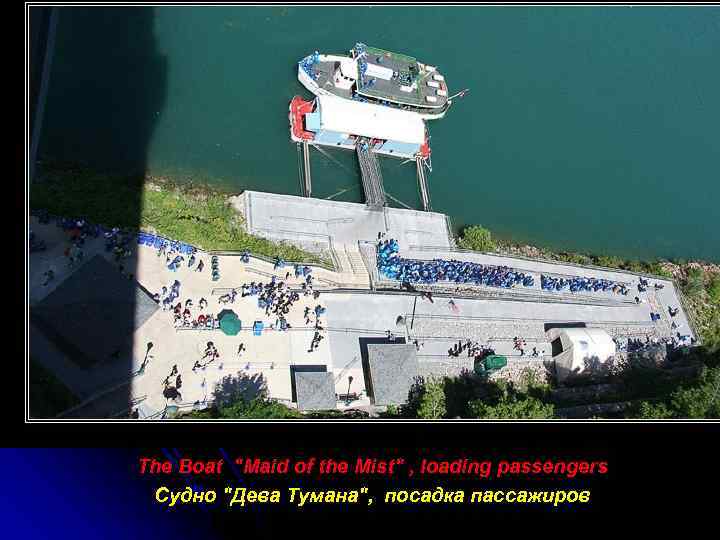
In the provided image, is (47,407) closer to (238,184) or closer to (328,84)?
(238,184)

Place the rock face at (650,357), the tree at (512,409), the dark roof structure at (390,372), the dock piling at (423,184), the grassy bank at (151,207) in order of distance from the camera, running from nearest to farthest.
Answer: the tree at (512,409) → the dark roof structure at (390,372) → the grassy bank at (151,207) → the rock face at (650,357) → the dock piling at (423,184)

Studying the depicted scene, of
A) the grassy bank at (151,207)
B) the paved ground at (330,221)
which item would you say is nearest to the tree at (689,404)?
the paved ground at (330,221)

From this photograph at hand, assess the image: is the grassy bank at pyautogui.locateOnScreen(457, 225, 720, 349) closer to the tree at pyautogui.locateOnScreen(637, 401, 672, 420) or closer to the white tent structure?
the white tent structure

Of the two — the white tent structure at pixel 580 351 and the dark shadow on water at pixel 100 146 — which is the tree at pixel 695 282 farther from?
the dark shadow on water at pixel 100 146

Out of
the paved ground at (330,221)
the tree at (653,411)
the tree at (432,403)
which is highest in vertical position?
the paved ground at (330,221)

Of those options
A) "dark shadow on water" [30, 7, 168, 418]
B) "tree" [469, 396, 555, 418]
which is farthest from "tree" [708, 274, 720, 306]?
"dark shadow on water" [30, 7, 168, 418]
